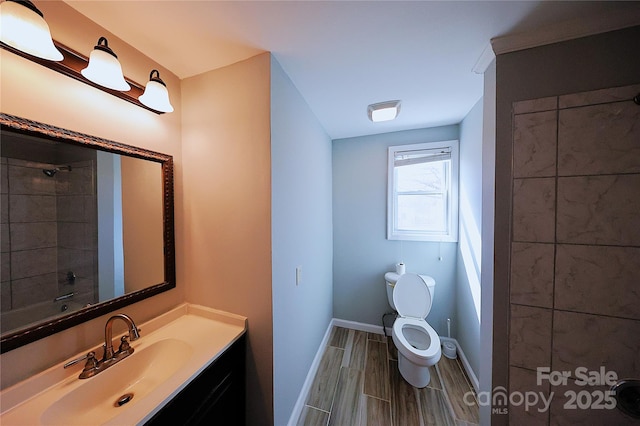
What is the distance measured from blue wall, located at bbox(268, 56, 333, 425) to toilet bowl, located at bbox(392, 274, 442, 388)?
2.56 feet

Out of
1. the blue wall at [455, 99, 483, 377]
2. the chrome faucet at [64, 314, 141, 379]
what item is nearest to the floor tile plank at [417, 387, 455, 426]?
the blue wall at [455, 99, 483, 377]

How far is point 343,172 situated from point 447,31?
5.21 feet

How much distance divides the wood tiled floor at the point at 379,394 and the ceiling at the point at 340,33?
2409mm

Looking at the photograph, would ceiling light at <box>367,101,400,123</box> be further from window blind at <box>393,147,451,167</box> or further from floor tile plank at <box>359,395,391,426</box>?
floor tile plank at <box>359,395,391,426</box>

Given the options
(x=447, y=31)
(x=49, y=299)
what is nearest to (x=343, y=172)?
(x=447, y=31)

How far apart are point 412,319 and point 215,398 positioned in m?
1.74

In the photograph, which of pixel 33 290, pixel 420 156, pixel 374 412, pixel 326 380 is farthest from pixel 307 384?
pixel 420 156

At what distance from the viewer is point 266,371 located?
1.16 metres

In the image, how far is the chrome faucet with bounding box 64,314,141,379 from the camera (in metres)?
0.86

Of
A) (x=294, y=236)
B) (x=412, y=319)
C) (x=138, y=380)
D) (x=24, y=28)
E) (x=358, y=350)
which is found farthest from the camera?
(x=358, y=350)

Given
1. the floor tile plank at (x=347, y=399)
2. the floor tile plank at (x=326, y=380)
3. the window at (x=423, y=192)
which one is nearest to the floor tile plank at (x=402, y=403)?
the floor tile plank at (x=347, y=399)

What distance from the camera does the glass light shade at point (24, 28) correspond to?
632 mm

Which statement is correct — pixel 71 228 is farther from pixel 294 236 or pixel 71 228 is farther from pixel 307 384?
pixel 307 384

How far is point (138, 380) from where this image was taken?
992mm
